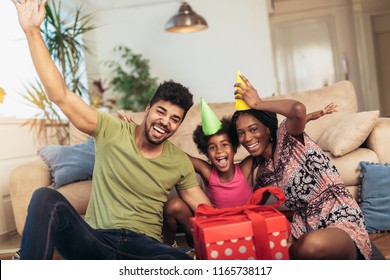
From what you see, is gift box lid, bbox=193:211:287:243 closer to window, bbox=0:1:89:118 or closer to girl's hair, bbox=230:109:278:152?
girl's hair, bbox=230:109:278:152

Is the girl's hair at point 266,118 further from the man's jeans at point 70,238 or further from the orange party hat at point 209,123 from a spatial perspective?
the man's jeans at point 70,238

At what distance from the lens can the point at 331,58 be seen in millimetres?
6324

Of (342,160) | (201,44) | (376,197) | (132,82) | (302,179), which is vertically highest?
(201,44)

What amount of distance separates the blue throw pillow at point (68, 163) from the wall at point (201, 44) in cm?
279

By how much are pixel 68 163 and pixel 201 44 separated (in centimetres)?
339

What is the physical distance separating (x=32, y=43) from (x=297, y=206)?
3.59ft

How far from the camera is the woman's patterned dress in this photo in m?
1.60

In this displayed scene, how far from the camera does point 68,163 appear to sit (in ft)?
8.40

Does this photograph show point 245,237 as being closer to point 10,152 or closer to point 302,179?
point 302,179

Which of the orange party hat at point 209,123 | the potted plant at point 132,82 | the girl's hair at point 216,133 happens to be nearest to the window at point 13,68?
the potted plant at point 132,82

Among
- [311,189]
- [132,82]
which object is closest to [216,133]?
[311,189]

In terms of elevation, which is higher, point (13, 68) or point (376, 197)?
point (13, 68)
